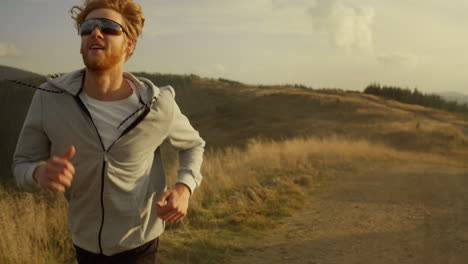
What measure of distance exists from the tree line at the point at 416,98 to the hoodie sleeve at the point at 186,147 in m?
34.2

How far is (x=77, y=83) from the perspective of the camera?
6.46 ft

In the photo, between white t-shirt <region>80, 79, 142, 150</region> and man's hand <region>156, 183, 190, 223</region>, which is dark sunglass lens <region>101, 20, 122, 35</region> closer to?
white t-shirt <region>80, 79, 142, 150</region>

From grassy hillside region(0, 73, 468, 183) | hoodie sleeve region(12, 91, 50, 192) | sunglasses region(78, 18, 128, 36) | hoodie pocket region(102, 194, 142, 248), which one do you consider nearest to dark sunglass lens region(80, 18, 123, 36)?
sunglasses region(78, 18, 128, 36)

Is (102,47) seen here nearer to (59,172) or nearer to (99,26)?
(99,26)

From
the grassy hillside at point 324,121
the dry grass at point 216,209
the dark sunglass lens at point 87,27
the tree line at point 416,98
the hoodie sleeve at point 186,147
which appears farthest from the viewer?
the tree line at point 416,98

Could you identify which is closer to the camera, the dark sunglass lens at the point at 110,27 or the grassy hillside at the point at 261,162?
the dark sunglass lens at the point at 110,27

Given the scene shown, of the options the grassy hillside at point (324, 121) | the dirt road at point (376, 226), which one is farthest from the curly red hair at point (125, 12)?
the grassy hillside at point (324, 121)

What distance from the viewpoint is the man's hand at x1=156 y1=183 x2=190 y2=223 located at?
1.91 metres

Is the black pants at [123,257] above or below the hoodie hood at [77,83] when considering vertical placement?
below

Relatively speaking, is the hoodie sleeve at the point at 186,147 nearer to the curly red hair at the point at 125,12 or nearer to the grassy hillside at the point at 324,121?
the curly red hair at the point at 125,12

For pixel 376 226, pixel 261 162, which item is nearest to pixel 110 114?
pixel 376 226

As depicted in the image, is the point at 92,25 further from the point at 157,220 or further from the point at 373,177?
the point at 373,177

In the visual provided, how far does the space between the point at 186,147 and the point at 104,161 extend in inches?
19.4

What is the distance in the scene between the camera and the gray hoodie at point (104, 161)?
74.2 inches
